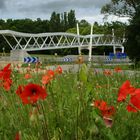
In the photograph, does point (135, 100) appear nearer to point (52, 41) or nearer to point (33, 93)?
point (33, 93)

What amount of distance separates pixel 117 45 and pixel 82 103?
383 ft

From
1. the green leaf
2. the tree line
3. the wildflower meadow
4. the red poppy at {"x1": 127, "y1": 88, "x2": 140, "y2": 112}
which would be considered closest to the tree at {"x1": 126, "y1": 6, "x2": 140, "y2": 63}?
the wildflower meadow

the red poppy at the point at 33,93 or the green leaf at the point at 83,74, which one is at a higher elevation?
the green leaf at the point at 83,74

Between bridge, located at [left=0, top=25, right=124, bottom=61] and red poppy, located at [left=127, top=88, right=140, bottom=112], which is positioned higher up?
red poppy, located at [left=127, top=88, right=140, bottom=112]

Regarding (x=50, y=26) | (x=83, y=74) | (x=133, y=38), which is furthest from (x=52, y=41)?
(x=83, y=74)

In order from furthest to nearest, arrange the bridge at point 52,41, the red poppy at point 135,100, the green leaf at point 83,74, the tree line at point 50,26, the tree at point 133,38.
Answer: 1. the tree line at point 50,26
2. the bridge at point 52,41
3. the tree at point 133,38
4. the green leaf at point 83,74
5. the red poppy at point 135,100

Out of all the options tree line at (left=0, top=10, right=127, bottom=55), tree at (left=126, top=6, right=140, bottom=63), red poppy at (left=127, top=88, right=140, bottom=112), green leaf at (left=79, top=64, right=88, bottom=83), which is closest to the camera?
red poppy at (left=127, top=88, right=140, bottom=112)

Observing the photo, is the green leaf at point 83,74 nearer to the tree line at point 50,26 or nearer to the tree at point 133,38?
the tree at point 133,38

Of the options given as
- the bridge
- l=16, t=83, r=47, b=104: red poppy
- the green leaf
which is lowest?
the bridge

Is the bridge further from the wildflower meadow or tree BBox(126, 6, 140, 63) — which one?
the wildflower meadow

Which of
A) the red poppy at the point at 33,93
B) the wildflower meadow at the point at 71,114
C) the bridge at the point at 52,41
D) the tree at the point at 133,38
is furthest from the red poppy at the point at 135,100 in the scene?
the bridge at the point at 52,41

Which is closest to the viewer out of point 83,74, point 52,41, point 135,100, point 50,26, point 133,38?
point 135,100

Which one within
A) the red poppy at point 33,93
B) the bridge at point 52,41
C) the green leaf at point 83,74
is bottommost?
the bridge at point 52,41

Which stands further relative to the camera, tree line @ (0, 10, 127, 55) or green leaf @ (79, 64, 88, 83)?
tree line @ (0, 10, 127, 55)
